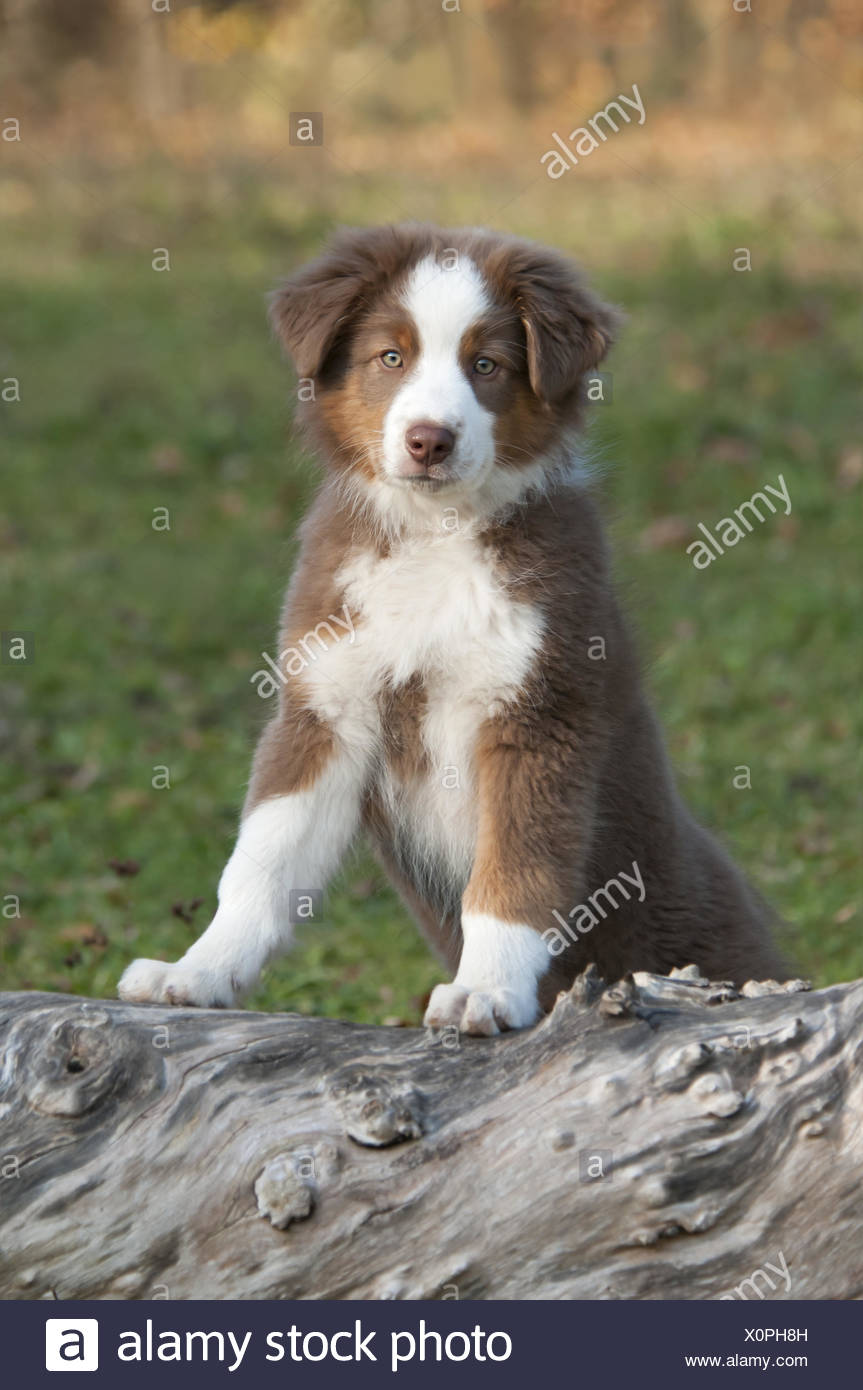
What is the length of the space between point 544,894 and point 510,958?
19 centimetres

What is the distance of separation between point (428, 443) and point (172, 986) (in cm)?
148

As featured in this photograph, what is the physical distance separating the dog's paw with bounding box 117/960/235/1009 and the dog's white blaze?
136 cm

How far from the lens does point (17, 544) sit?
11695 millimetres

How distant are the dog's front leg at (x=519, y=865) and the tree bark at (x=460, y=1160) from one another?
356 mm

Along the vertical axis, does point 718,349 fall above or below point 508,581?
above

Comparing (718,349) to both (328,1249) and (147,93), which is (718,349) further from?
(328,1249)

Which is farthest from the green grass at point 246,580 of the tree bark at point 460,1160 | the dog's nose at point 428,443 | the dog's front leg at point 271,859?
the tree bark at point 460,1160

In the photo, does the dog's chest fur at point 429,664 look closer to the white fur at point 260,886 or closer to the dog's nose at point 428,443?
the white fur at point 260,886

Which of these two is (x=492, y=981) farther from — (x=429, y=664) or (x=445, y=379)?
(x=445, y=379)

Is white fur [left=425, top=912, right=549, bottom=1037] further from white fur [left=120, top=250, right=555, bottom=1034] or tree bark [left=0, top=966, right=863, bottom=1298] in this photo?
tree bark [left=0, top=966, right=863, bottom=1298]

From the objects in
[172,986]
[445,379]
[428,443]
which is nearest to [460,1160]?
[172,986]

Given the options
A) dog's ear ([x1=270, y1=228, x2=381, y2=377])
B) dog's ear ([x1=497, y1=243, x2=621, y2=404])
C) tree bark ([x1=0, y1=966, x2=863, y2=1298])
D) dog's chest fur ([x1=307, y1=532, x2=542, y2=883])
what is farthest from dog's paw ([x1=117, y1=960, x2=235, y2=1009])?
dog's ear ([x1=497, y1=243, x2=621, y2=404])

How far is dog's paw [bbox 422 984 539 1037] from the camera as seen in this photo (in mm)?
3906
